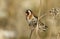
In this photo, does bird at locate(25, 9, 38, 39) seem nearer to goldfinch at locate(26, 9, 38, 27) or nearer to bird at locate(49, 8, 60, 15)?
goldfinch at locate(26, 9, 38, 27)

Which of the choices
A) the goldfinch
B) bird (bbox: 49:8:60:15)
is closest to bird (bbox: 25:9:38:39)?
the goldfinch

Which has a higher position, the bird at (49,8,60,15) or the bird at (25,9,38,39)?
the bird at (49,8,60,15)

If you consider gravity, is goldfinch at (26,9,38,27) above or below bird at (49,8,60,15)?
below

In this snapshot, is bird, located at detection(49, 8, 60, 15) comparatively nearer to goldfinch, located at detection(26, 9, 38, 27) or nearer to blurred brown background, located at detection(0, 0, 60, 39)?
blurred brown background, located at detection(0, 0, 60, 39)

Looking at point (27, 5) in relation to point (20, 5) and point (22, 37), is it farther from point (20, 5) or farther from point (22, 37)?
point (22, 37)

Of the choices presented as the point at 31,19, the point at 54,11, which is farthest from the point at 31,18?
the point at 54,11

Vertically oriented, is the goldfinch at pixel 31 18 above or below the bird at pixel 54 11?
below

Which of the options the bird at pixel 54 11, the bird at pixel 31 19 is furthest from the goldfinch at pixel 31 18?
the bird at pixel 54 11

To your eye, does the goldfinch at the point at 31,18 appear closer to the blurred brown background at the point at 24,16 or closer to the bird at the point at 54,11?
Answer: the blurred brown background at the point at 24,16

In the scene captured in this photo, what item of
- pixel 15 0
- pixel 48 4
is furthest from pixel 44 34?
pixel 15 0

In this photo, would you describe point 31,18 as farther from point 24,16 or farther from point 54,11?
point 54,11

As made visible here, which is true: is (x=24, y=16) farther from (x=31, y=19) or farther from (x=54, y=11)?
(x=54, y=11)

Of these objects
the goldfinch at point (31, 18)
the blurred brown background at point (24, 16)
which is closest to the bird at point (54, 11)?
the blurred brown background at point (24, 16)
